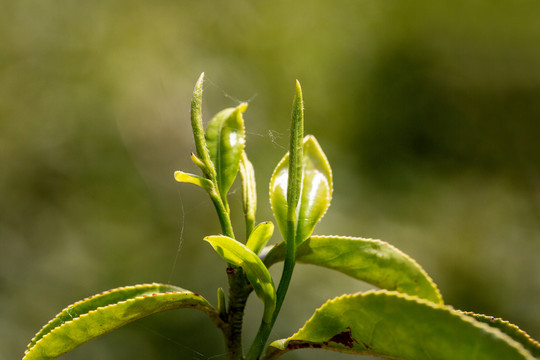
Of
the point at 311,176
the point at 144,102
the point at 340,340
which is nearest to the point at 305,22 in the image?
the point at 144,102

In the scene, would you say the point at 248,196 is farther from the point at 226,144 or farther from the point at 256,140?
the point at 256,140

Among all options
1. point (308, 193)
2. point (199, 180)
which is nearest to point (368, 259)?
point (308, 193)

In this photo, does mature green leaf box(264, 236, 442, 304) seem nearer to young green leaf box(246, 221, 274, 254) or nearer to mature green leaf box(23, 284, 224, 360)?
young green leaf box(246, 221, 274, 254)

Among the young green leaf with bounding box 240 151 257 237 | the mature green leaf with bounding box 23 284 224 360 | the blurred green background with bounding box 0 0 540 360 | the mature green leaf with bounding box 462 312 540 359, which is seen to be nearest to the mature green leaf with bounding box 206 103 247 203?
the young green leaf with bounding box 240 151 257 237

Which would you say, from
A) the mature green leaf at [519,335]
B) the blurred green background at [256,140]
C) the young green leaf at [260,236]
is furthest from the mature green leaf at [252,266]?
the blurred green background at [256,140]

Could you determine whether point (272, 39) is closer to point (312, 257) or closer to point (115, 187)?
point (115, 187)

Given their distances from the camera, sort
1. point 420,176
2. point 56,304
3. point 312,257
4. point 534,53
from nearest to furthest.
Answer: point 312,257
point 56,304
point 420,176
point 534,53
